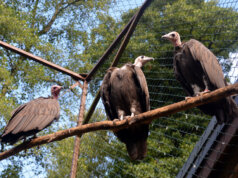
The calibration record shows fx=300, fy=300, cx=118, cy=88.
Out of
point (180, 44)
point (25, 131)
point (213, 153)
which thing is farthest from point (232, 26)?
point (25, 131)

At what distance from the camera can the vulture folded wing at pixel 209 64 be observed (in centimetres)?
329

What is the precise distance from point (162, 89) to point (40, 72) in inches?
205

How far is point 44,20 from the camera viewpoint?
12.3 meters

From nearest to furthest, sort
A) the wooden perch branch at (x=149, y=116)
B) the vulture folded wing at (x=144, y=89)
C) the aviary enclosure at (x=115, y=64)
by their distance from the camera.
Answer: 1. the wooden perch branch at (x=149, y=116)
2. the vulture folded wing at (x=144, y=89)
3. the aviary enclosure at (x=115, y=64)

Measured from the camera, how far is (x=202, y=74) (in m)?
3.46

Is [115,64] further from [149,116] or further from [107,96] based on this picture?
[149,116]

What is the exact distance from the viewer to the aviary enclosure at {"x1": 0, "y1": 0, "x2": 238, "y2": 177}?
4.18m

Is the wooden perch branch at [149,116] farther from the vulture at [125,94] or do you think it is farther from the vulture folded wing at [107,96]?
the vulture folded wing at [107,96]

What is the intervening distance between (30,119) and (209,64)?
2.30 metres

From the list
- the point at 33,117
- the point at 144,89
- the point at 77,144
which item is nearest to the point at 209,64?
the point at 144,89

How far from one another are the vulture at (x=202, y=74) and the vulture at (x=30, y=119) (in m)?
1.78

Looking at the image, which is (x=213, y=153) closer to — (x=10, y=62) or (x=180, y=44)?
A: (x=180, y=44)

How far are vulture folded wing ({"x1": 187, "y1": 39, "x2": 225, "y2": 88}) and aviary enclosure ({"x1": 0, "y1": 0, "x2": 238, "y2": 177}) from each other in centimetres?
20

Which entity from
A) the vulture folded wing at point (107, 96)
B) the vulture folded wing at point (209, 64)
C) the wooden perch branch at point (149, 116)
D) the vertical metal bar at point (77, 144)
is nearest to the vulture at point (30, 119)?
the wooden perch branch at point (149, 116)
